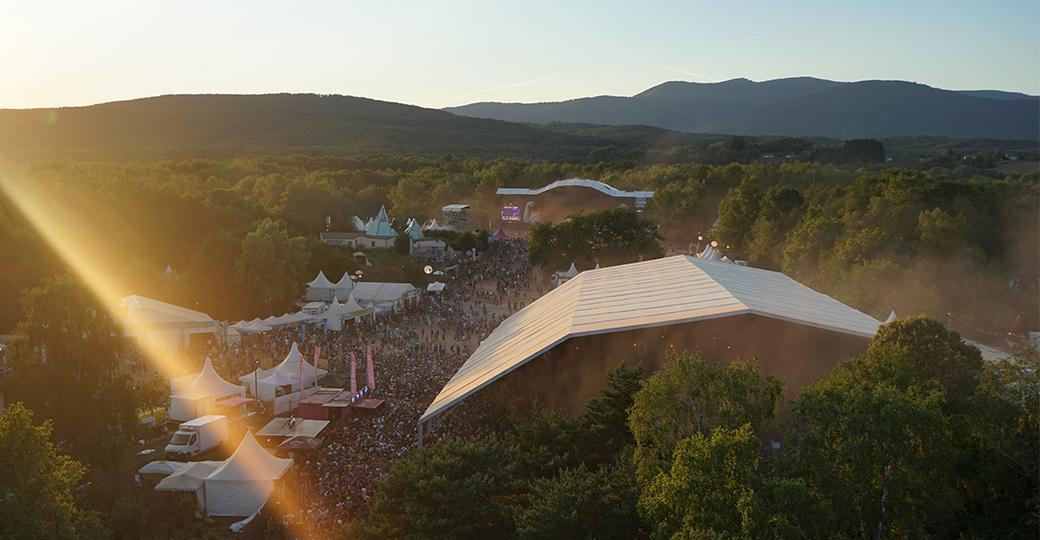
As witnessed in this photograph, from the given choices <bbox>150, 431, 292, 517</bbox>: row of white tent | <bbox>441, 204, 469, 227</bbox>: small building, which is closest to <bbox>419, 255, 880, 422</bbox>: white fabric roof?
<bbox>150, 431, 292, 517</bbox>: row of white tent

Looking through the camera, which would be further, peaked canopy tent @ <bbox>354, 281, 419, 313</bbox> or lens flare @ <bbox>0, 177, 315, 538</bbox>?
peaked canopy tent @ <bbox>354, 281, 419, 313</bbox>

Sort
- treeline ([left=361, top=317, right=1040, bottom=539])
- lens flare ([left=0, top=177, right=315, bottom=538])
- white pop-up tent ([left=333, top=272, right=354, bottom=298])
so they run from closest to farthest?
treeline ([left=361, top=317, right=1040, bottom=539])
lens flare ([left=0, top=177, right=315, bottom=538])
white pop-up tent ([left=333, top=272, right=354, bottom=298])

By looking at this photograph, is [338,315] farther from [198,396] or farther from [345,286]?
[198,396]

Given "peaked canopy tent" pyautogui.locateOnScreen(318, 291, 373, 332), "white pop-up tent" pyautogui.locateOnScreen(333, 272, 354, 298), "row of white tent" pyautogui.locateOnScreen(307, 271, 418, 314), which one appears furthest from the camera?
"white pop-up tent" pyautogui.locateOnScreen(333, 272, 354, 298)

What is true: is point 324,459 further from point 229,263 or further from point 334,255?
point 334,255

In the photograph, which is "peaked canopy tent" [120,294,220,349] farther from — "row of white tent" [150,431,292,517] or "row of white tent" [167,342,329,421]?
"row of white tent" [150,431,292,517]

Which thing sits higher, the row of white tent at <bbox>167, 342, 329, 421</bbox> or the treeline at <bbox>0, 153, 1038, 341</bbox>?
the treeline at <bbox>0, 153, 1038, 341</bbox>

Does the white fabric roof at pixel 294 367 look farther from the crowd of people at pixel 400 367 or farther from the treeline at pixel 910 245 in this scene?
the treeline at pixel 910 245

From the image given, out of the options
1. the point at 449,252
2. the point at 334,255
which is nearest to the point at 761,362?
the point at 334,255
